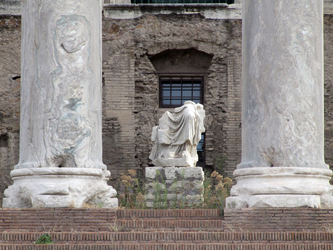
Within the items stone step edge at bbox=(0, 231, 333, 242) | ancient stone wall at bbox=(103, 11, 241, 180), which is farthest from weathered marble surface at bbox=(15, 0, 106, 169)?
ancient stone wall at bbox=(103, 11, 241, 180)

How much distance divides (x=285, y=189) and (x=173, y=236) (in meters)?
1.68

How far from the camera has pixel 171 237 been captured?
20.0 feet

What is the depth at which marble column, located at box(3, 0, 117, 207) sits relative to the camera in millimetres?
7066

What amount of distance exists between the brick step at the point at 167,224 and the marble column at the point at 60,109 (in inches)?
21.4

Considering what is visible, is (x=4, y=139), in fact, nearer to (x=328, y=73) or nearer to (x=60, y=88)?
(x=60, y=88)

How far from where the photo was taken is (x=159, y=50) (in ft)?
46.4

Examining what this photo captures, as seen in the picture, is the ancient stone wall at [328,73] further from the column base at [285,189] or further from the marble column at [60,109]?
the marble column at [60,109]

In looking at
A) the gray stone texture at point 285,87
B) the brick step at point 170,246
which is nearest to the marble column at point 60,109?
the brick step at point 170,246

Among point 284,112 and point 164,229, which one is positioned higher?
point 284,112

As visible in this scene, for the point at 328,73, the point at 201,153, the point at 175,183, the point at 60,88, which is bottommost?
the point at 175,183

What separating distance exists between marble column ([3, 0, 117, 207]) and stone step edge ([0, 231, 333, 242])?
0.85m

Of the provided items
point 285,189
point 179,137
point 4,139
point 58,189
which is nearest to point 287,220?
point 285,189

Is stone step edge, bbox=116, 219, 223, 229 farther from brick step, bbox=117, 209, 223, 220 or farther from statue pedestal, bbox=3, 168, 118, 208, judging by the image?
statue pedestal, bbox=3, 168, 118, 208

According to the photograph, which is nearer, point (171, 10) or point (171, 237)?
point (171, 237)
